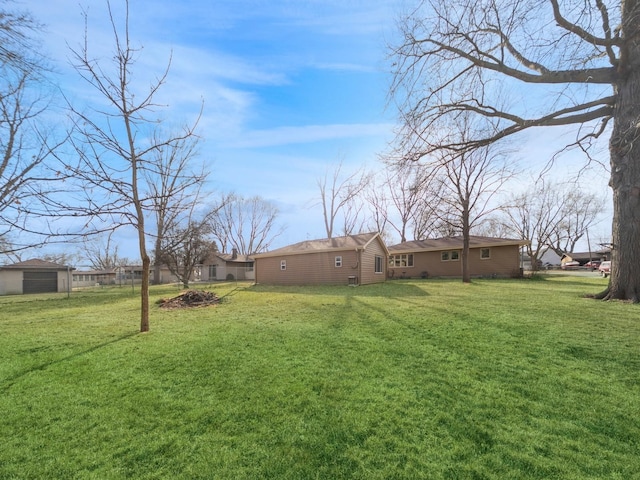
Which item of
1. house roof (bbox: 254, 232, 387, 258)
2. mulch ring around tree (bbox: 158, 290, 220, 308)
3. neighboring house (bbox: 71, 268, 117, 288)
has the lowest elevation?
neighboring house (bbox: 71, 268, 117, 288)

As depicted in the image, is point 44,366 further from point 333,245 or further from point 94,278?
point 94,278

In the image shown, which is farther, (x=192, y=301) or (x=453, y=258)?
(x=453, y=258)

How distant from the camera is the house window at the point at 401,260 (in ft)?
81.9

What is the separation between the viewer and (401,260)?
1012 inches

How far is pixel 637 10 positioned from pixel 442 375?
7.42m

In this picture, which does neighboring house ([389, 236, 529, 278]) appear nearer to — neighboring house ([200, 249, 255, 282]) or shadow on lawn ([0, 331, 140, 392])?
neighboring house ([200, 249, 255, 282])

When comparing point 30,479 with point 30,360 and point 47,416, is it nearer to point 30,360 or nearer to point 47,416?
point 47,416

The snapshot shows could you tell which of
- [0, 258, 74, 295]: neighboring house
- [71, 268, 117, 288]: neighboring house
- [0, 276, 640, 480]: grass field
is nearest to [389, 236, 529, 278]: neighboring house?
[0, 276, 640, 480]: grass field

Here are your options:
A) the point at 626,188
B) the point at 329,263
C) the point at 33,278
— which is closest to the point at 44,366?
the point at 626,188

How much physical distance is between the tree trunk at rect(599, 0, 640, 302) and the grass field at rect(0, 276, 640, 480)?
3131mm

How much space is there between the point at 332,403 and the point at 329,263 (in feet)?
48.7

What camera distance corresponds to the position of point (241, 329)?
6.12m

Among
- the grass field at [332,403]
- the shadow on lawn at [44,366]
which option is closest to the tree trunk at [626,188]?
the grass field at [332,403]

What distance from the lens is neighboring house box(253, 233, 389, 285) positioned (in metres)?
17.0
